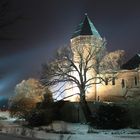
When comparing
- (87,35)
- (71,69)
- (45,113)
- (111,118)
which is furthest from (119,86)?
(111,118)

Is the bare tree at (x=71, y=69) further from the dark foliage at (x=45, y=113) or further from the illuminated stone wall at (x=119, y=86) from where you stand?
the illuminated stone wall at (x=119, y=86)

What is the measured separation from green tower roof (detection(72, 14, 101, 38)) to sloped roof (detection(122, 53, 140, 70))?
28.1 feet

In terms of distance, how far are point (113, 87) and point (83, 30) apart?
48.5 ft

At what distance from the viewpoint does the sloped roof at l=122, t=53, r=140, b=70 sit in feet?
269

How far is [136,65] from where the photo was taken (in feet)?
270

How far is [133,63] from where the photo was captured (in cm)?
8356

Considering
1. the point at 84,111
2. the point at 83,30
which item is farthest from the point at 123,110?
the point at 83,30

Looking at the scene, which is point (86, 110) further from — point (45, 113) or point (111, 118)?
point (111, 118)

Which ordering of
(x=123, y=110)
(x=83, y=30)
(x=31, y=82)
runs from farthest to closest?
(x=83, y=30) → (x=31, y=82) → (x=123, y=110)

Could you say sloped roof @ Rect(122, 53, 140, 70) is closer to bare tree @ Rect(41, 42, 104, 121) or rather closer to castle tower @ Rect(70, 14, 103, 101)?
castle tower @ Rect(70, 14, 103, 101)

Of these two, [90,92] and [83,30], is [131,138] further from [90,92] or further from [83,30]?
[83,30]

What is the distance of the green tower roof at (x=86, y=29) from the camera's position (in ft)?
281

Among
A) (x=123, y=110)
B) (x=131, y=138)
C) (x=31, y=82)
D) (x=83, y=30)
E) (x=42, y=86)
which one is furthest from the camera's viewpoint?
(x=83, y=30)

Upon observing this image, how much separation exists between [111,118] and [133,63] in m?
45.0
